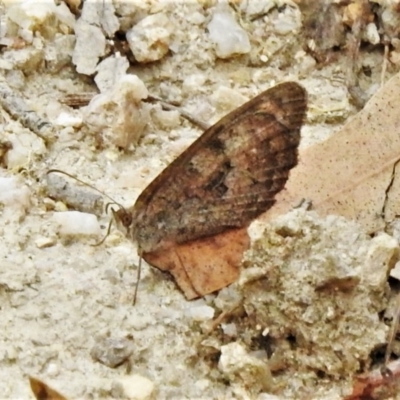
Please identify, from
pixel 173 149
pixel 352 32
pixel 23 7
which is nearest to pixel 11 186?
pixel 173 149

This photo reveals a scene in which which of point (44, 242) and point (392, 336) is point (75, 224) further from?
point (392, 336)

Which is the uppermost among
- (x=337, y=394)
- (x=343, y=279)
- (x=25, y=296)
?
(x=343, y=279)

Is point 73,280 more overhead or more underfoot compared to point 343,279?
more underfoot

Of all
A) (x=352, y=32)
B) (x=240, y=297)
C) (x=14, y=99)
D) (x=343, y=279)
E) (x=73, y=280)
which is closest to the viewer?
(x=343, y=279)

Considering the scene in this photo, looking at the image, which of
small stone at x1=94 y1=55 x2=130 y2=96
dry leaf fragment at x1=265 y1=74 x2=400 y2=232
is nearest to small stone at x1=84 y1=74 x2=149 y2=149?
small stone at x1=94 y1=55 x2=130 y2=96

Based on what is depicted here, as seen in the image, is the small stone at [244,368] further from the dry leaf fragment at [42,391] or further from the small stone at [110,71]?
the small stone at [110,71]

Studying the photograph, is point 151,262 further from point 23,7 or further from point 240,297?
point 23,7
